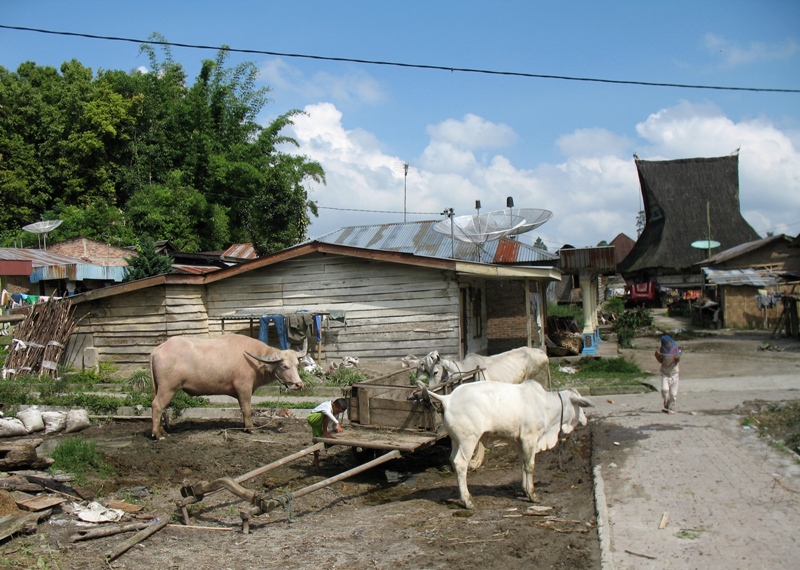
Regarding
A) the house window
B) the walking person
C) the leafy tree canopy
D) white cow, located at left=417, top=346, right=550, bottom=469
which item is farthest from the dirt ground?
the leafy tree canopy

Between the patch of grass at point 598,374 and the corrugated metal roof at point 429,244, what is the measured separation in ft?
19.3

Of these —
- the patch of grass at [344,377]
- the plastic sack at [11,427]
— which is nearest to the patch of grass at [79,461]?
the plastic sack at [11,427]

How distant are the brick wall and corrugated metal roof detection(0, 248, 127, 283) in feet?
49.4

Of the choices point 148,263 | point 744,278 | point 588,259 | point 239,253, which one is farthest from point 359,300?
point 744,278

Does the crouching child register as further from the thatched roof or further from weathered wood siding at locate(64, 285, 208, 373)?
the thatched roof

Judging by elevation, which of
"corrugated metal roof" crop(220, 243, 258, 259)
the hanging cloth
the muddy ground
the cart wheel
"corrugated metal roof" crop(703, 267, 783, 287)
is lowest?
the muddy ground

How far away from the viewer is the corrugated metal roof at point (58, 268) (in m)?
24.7

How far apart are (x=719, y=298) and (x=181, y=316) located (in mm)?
24279

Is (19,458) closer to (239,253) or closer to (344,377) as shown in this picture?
(344,377)

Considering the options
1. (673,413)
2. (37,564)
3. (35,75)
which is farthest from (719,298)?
→ (35,75)

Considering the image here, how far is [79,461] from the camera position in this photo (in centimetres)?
859

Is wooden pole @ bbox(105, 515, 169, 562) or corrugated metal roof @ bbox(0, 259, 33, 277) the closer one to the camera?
wooden pole @ bbox(105, 515, 169, 562)

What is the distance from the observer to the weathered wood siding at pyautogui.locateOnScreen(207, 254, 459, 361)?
15.3 meters

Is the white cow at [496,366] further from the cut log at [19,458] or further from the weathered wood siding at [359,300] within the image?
the cut log at [19,458]
